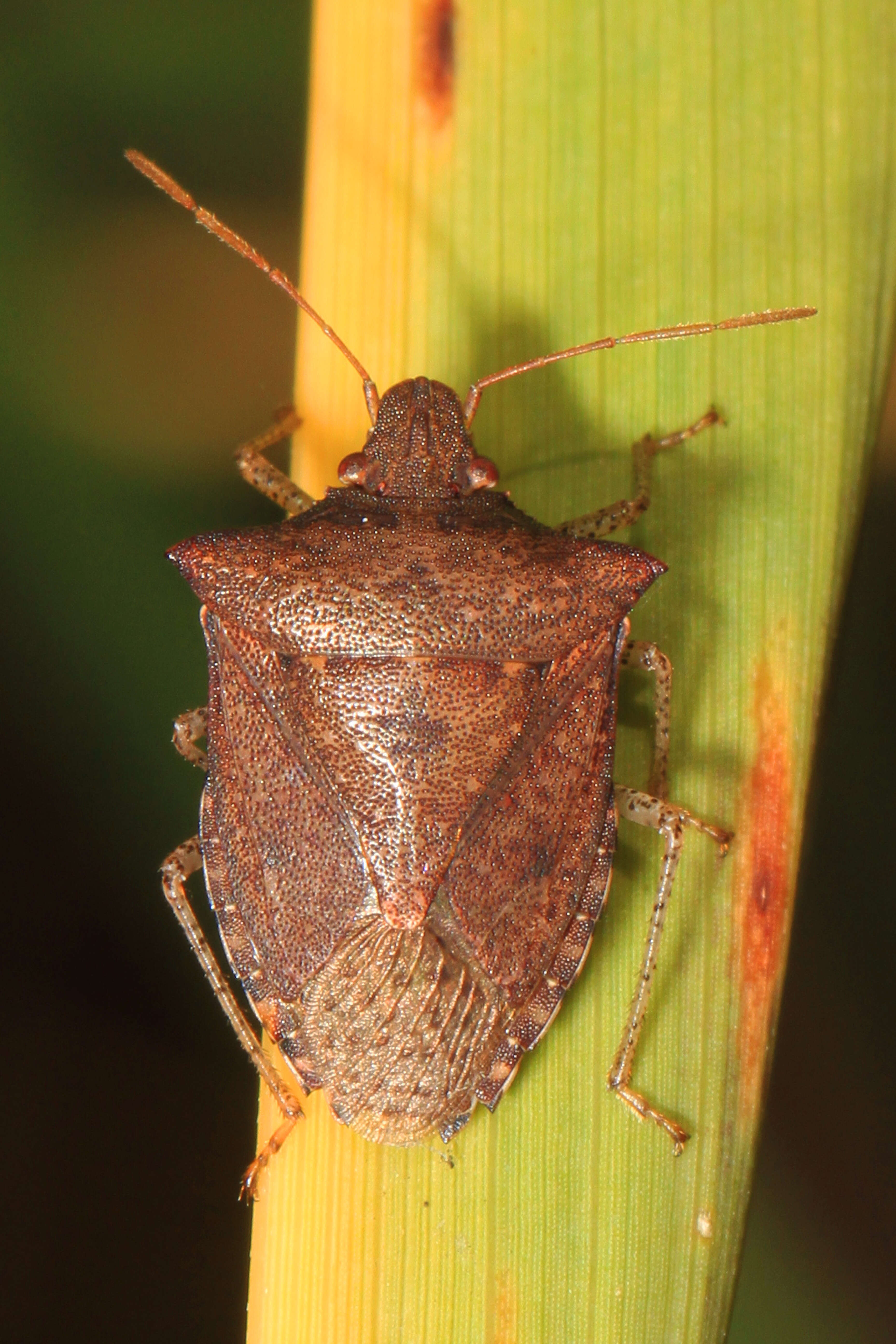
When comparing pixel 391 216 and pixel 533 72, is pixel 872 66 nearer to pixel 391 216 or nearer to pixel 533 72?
pixel 533 72

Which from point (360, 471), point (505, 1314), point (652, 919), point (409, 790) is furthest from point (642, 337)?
point (505, 1314)

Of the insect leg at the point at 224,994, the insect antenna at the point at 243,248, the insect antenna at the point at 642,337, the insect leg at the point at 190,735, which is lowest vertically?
the insect leg at the point at 224,994

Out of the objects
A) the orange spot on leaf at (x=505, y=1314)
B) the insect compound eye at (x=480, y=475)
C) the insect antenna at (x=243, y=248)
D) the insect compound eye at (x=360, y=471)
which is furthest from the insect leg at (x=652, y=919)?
the insect antenna at (x=243, y=248)

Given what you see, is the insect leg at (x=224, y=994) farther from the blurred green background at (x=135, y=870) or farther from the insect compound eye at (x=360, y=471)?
the insect compound eye at (x=360, y=471)

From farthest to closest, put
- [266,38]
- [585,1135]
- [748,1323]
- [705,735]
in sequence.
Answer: [266,38] → [748,1323] → [705,735] → [585,1135]

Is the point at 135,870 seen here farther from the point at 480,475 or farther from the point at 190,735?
the point at 480,475

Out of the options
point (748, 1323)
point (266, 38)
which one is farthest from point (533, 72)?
point (748, 1323)
